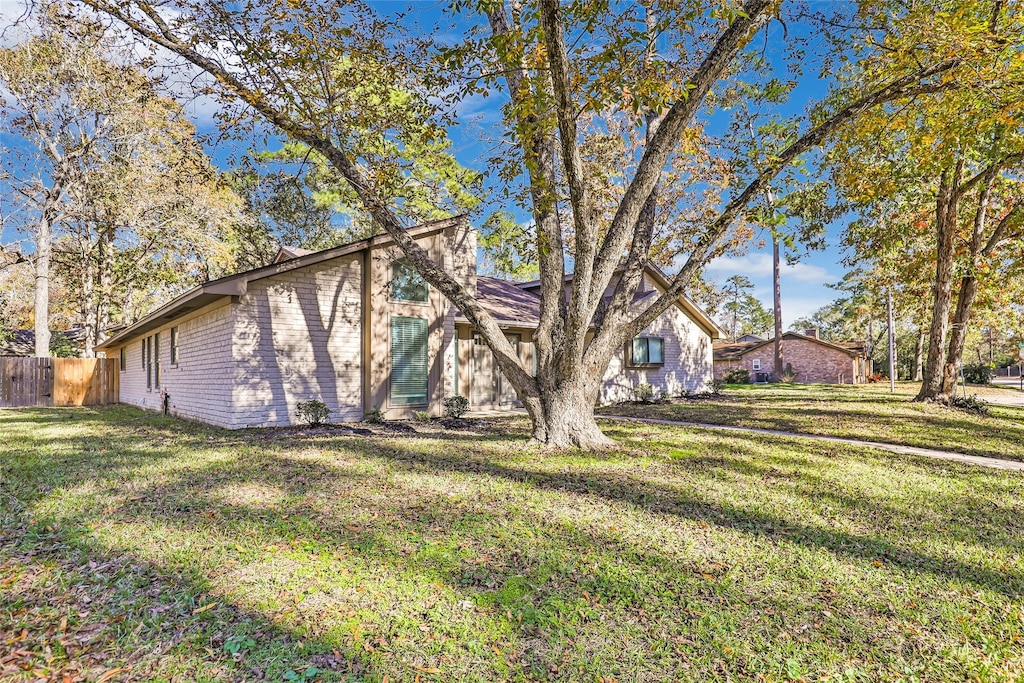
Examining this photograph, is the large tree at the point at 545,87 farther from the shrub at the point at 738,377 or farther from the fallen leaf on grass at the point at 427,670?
the shrub at the point at 738,377

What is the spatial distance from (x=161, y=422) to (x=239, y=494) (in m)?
8.24

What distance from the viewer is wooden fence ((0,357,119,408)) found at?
17594 millimetres

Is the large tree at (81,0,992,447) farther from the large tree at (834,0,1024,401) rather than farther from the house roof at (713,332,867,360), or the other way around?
the house roof at (713,332,867,360)

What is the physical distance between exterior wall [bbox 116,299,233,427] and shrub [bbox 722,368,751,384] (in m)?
29.1

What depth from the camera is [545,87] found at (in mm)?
5961

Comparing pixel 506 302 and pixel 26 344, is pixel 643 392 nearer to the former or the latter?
pixel 506 302

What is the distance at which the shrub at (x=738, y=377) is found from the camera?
3228 cm

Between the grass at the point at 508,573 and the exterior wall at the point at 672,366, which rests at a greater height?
the exterior wall at the point at 672,366

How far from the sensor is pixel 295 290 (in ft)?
33.8

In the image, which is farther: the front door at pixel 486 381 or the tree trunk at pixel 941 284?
the front door at pixel 486 381

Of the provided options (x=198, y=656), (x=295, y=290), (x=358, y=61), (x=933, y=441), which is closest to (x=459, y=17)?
(x=358, y=61)

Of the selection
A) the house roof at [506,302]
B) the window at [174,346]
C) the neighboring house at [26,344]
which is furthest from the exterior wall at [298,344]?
the neighboring house at [26,344]

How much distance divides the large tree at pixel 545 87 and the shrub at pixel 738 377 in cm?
2620

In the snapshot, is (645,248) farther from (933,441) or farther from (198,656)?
(198,656)
